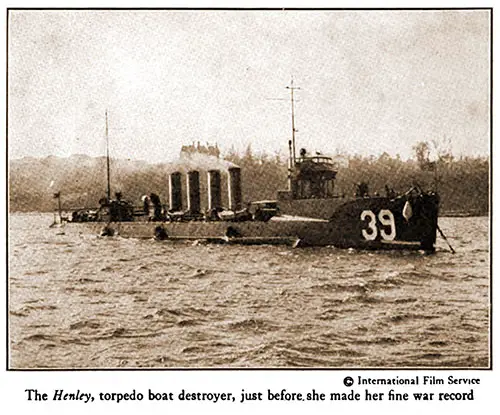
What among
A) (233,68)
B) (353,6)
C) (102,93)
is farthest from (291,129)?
(102,93)

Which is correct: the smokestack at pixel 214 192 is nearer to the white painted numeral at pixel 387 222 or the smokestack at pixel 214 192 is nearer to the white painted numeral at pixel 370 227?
the white painted numeral at pixel 370 227

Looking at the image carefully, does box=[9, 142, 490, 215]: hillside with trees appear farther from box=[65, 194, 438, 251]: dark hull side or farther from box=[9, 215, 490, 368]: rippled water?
box=[9, 215, 490, 368]: rippled water

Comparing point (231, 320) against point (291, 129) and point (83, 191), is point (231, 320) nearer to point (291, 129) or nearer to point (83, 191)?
point (291, 129)

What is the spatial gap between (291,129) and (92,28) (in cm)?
277

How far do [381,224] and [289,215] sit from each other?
5.49ft

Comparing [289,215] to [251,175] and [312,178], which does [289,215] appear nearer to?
[312,178]

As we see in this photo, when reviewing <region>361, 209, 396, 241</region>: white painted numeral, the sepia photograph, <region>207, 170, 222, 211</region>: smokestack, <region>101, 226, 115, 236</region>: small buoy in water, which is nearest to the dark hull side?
<region>361, 209, 396, 241</region>: white painted numeral

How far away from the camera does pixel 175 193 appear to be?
1252cm

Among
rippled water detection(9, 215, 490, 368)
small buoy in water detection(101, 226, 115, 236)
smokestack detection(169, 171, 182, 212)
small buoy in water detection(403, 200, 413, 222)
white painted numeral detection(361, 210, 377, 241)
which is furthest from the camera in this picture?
small buoy in water detection(101, 226, 115, 236)

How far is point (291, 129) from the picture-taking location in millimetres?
8039

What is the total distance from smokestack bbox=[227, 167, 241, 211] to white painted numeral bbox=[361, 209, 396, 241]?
2.15 metres

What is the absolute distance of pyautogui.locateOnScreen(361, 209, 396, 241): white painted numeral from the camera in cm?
933

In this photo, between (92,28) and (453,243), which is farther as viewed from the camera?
(453,243)

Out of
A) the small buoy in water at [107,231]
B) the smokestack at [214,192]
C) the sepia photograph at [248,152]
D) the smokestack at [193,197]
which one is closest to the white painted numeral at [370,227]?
the sepia photograph at [248,152]
